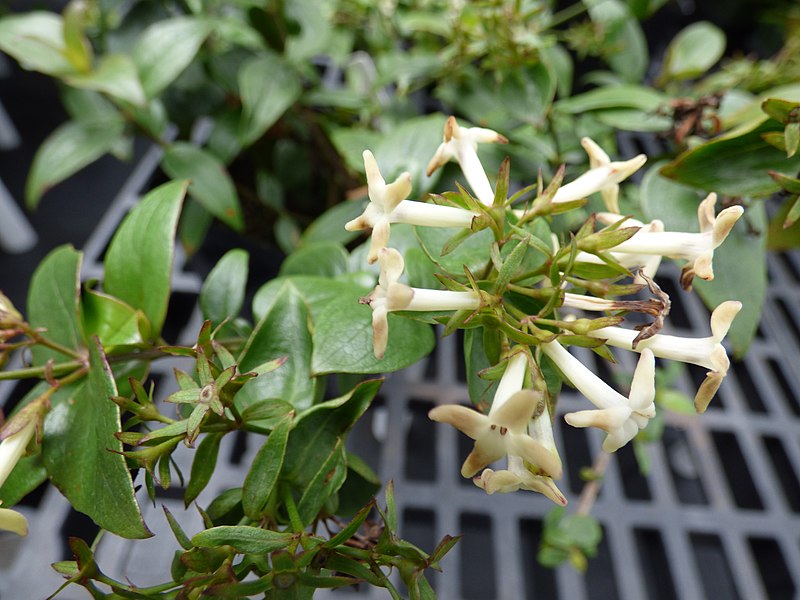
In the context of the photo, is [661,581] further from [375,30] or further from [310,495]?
[375,30]

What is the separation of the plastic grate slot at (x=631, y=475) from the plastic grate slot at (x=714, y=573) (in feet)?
0.23

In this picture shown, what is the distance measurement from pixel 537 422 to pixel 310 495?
0.38ft

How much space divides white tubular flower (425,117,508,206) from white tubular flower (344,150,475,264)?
1.2 inches

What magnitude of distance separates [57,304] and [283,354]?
188mm

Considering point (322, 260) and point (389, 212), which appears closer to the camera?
point (389, 212)

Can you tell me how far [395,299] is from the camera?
25cm

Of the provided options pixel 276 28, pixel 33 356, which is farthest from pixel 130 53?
pixel 33 356

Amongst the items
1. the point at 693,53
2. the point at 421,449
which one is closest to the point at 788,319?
the point at 693,53

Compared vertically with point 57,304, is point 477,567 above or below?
below

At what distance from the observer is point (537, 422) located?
258 millimetres

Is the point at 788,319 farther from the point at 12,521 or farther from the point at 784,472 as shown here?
the point at 12,521

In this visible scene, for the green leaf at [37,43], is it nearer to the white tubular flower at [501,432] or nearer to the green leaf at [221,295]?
the green leaf at [221,295]

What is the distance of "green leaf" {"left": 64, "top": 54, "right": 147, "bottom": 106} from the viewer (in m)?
0.52

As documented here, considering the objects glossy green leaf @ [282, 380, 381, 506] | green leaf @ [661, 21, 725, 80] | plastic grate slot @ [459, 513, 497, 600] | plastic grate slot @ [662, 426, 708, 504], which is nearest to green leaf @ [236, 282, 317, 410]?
glossy green leaf @ [282, 380, 381, 506]
